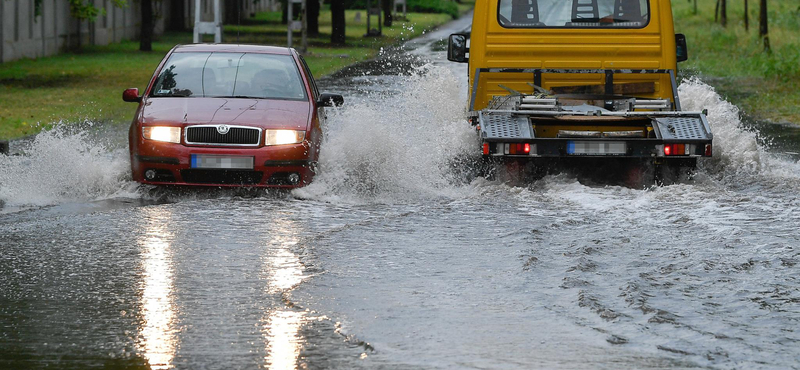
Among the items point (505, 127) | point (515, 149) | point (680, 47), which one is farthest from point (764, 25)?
point (515, 149)

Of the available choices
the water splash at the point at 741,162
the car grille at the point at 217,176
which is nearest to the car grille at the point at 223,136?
the car grille at the point at 217,176

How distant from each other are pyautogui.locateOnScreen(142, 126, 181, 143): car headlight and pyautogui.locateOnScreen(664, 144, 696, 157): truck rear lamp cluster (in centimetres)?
423

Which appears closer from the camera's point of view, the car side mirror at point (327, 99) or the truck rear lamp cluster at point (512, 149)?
the truck rear lamp cluster at point (512, 149)

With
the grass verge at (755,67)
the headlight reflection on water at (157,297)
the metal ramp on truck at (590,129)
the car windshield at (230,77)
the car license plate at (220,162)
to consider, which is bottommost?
the grass verge at (755,67)

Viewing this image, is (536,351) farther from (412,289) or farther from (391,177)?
(391,177)

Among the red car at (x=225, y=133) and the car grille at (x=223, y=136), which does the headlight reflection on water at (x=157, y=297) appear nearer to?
the red car at (x=225, y=133)

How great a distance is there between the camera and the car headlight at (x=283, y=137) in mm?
11250

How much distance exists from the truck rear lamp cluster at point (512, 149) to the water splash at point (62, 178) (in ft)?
10.2

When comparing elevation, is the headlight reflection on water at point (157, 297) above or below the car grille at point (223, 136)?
below

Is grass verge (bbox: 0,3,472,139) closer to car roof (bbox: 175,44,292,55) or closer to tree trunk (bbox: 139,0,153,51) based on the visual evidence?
car roof (bbox: 175,44,292,55)

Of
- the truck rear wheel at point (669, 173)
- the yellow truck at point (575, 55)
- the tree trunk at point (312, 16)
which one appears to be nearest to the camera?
the truck rear wheel at point (669, 173)

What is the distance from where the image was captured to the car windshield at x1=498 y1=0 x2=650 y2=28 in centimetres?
1353

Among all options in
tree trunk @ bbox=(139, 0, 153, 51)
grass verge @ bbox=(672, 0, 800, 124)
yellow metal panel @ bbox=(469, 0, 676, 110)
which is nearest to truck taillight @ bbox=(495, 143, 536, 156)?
yellow metal panel @ bbox=(469, 0, 676, 110)

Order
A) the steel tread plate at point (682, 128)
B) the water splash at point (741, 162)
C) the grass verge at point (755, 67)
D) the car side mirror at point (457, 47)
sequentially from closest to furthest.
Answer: the steel tread plate at point (682, 128) → the water splash at point (741, 162) → the car side mirror at point (457, 47) → the grass verge at point (755, 67)
